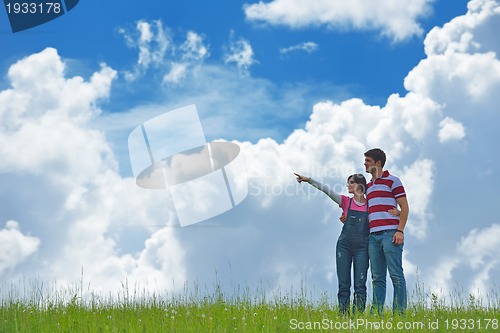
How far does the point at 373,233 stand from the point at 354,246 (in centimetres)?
43

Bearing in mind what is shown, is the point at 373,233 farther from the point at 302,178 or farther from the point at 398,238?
the point at 302,178

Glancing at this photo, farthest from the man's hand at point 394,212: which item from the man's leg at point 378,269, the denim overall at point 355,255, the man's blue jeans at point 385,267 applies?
the denim overall at point 355,255

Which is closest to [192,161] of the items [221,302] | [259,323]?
[221,302]

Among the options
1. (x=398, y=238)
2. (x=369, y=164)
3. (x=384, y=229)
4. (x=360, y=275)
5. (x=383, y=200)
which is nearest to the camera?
(x=398, y=238)

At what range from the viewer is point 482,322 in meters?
8.78

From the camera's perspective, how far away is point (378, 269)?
848 centimetres

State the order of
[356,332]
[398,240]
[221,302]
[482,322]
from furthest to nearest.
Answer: [221,302], [482,322], [398,240], [356,332]

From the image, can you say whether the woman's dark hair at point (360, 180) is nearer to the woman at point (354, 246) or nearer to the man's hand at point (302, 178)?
the woman at point (354, 246)

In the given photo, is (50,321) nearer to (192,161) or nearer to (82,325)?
(82,325)

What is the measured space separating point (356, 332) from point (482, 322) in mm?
2472

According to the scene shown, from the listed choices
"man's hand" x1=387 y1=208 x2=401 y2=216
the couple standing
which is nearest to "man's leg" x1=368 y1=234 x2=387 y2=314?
the couple standing

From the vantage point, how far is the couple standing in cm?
829

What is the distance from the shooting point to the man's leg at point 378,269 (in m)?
8.45

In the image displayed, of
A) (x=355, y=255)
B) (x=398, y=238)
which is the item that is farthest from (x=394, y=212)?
(x=355, y=255)
